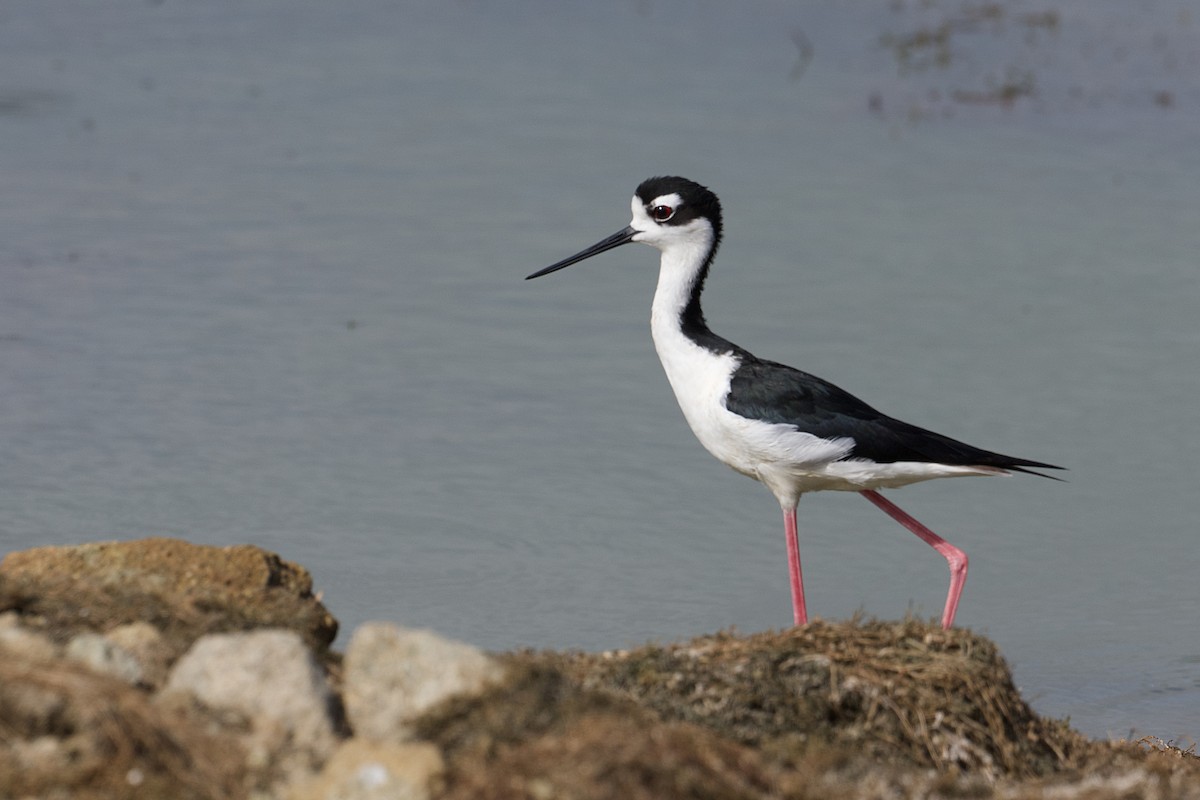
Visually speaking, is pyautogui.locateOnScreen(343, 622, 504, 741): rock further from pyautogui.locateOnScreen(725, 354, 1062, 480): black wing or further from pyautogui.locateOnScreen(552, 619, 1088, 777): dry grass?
pyautogui.locateOnScreen(725, 354, 1062, 480): black wing

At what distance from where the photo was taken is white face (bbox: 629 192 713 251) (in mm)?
6836

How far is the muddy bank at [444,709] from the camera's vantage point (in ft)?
13.0

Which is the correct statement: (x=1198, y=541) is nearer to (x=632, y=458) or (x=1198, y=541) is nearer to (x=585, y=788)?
(x=632, y=458)

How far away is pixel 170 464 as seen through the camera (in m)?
8.12

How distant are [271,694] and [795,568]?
2734 mm

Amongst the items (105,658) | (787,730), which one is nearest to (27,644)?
(105,658)

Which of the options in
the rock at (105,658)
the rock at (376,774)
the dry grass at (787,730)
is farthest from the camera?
the rock at (105,658)

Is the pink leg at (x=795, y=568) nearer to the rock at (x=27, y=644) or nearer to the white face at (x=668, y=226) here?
the white face at (x=668, y=226)

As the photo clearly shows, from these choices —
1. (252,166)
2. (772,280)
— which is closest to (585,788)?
(772,280)

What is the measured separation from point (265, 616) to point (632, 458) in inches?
143

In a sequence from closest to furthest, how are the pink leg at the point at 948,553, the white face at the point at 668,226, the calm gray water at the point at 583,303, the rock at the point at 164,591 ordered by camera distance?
1. the rock at the point at 164,591
2. the pink leg at the point at 948,553
3. the white face at the point at 668,226
4. the calm gray water at the point at 583,303

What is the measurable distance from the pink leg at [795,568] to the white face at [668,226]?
1090 mm

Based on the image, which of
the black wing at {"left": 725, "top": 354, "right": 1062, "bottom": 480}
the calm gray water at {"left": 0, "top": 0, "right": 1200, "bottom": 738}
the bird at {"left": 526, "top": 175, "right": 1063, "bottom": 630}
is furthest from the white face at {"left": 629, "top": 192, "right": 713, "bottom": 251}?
the calm gray water at {"left": 0, "top": 0, "right": 1200, "bottom": 738}

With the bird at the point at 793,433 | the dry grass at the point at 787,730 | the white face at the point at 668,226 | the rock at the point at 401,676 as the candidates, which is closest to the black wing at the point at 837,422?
the bird at the point at 793,433
